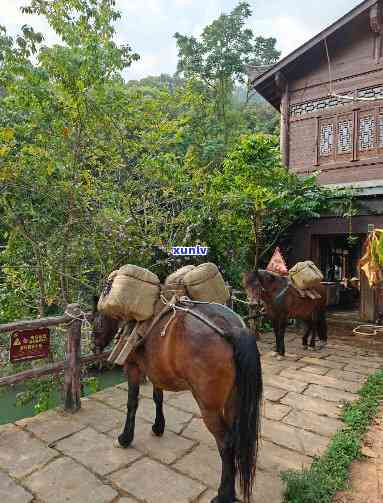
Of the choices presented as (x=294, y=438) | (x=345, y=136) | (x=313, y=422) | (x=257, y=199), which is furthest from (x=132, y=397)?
(x=345, y=136)

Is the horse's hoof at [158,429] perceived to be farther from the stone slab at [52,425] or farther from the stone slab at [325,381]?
the stone slab at [325,381]

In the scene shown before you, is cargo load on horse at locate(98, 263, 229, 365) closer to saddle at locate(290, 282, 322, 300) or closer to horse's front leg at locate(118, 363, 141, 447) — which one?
horse's front leg at locate(118, 363, 141, 447)

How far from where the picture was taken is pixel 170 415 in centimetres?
409

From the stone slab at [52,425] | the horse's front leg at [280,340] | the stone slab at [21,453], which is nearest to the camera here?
the stone slab at [21,453]

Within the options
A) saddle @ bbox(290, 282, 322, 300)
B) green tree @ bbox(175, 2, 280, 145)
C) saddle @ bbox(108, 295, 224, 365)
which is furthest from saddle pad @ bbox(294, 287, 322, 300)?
green tree @ bbox(175, 2, 280, 145)

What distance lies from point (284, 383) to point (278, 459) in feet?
6.80

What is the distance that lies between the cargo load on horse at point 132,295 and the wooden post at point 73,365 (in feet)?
3.40

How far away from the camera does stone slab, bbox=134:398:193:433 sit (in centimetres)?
382

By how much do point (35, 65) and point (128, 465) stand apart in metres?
5.01

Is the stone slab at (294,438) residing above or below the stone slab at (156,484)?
Answer: below

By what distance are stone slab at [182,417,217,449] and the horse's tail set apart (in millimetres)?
913

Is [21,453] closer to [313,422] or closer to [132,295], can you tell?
[132,295]

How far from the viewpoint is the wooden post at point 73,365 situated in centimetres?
412

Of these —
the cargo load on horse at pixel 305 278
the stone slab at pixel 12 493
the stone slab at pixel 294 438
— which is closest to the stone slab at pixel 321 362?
the cargo load on horse at pixel 305 278
